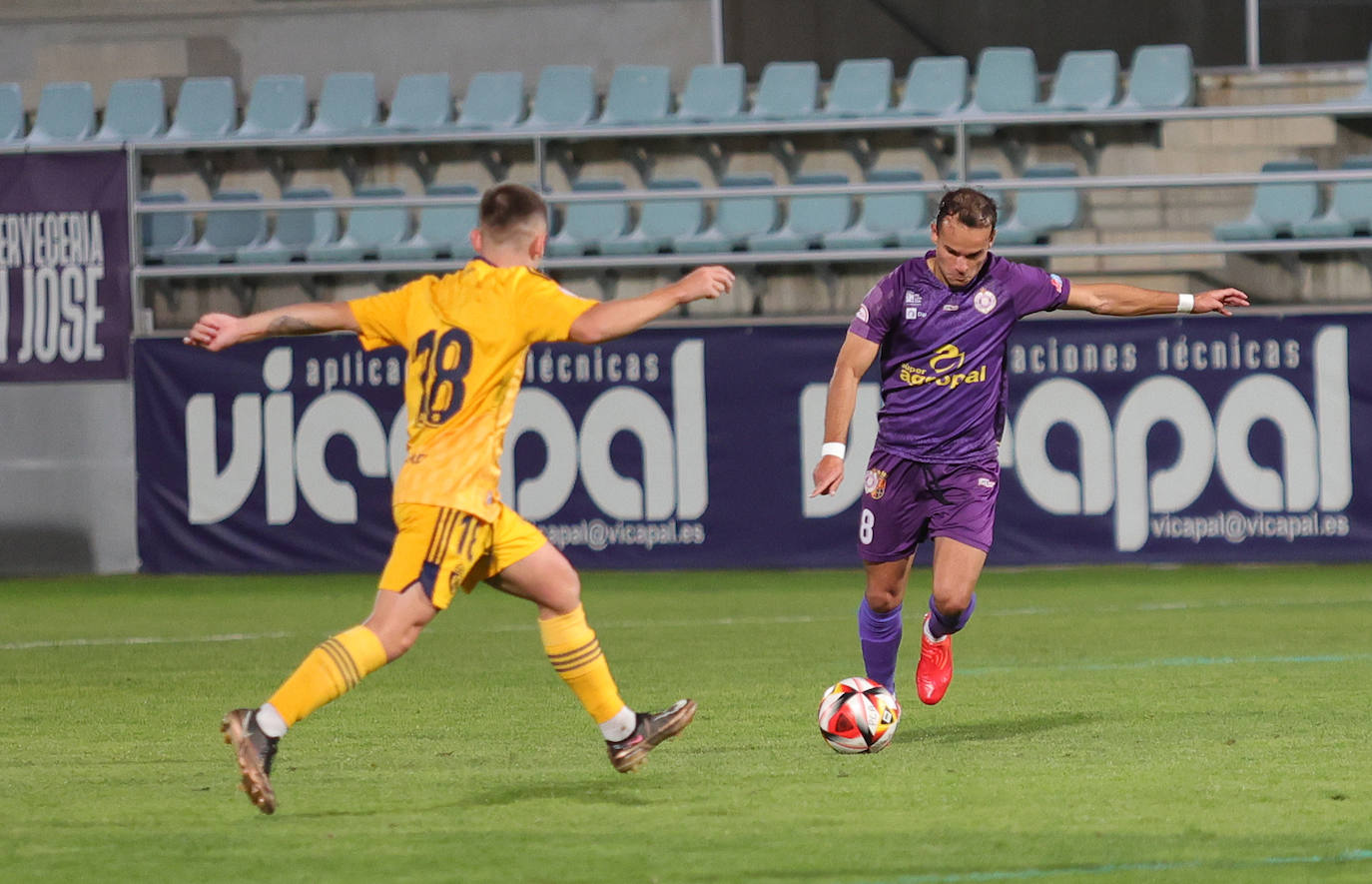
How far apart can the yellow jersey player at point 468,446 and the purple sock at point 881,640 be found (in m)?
1.53

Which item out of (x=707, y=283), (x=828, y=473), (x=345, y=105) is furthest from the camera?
(x=345, y=105)

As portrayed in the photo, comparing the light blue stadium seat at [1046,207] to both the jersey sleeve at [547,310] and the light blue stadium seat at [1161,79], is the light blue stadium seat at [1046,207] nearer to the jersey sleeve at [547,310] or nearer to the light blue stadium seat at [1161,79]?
the light blue stadium seat at [1161,79]

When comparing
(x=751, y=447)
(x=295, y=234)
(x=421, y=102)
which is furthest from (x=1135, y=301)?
(x=421, y=102)

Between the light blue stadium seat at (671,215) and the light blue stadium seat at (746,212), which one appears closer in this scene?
the light blue stadium seat at (746,212)

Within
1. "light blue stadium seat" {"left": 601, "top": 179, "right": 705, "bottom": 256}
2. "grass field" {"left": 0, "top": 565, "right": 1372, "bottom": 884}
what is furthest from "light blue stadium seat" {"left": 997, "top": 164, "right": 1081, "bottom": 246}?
"grass field" {"left": 0, "top": 565, "right": 1372, "bottom": 884}

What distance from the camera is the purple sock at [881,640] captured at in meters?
7.23

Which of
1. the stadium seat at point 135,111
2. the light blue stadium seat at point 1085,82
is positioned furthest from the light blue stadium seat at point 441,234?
the light blue stadium seat at point 1085,82

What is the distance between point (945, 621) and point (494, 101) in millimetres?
11926

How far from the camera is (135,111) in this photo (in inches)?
742

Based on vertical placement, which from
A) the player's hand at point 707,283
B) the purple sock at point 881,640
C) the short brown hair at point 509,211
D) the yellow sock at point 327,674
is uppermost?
the short brown hair at point 509,211

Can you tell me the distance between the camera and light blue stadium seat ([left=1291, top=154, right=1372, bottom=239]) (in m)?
15.3

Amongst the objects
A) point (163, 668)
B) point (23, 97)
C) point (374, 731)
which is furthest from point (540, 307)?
point (23, 97)

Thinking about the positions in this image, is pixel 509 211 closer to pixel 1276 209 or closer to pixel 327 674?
pixel 327 674

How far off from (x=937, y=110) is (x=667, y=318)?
3.46 m
